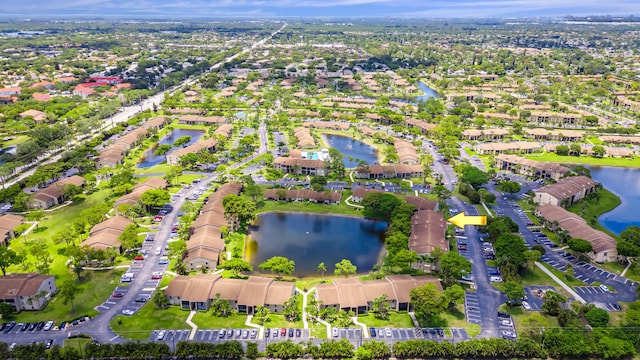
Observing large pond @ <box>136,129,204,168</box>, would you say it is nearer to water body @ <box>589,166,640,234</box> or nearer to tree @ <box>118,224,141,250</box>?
tree @ <box>118,224,141,250</box>

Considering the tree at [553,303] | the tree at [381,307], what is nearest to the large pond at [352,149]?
the tree at [381,307]

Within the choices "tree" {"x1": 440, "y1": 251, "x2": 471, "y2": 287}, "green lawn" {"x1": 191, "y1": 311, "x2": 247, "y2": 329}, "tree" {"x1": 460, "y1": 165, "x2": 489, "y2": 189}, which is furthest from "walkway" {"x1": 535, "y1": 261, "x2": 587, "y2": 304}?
"green lawn" {"x1": 191, "y1": 311, "x2": 247, "y2": 329}

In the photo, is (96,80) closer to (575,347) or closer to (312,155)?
(312,155)

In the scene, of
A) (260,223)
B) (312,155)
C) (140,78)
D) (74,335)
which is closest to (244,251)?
(260,223)

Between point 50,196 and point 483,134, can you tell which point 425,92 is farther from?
point 50,196

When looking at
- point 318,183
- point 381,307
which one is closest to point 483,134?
point 318,183

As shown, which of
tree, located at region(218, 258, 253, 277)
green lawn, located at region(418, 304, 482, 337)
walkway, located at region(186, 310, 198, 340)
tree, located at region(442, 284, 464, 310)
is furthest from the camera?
tree, located at region(218, 258, 253, 277)
